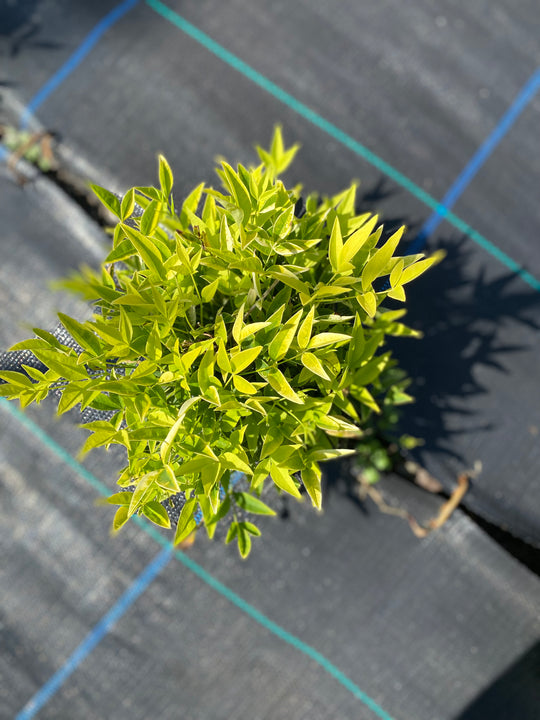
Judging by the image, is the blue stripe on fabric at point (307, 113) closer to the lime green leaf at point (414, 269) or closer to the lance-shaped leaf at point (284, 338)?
the lime green leaf at point (414, 269)

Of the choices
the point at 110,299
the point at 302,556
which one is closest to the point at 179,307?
the point at 110,299

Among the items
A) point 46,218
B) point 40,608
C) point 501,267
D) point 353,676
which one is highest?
point 501,267

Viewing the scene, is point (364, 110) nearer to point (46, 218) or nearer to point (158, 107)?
point (158, 107)

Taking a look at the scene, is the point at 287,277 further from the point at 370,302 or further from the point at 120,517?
the point at 120,517

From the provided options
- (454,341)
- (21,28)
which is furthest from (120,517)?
(21,28)

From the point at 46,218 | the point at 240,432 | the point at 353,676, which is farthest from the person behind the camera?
the point at 46,218

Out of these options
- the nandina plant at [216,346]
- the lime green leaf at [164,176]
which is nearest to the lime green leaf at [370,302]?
the nandina plant at [216,346]
